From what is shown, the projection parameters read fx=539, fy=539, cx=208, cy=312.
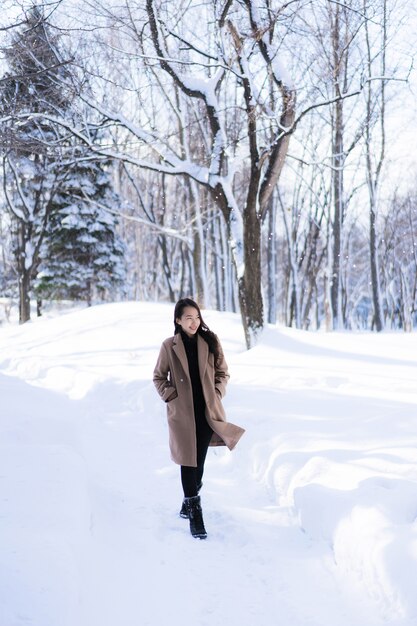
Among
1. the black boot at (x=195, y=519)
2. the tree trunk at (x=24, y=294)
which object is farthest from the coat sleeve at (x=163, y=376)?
the tree trunk at (x=24, y=294)

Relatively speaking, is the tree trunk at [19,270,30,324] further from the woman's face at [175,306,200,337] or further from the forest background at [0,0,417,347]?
the woman's face at [175,306,200,337]

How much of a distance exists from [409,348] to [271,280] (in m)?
13.4

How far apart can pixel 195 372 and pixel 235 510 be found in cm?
131

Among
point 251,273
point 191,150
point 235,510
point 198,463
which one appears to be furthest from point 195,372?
point 191,150

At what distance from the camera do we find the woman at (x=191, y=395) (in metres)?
4.25

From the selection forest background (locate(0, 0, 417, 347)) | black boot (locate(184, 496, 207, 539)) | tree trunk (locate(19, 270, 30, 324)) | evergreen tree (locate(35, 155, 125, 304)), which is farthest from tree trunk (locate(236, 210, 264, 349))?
evergreen tree (locate(35, 155, 125, 304))

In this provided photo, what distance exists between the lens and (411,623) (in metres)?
2.79

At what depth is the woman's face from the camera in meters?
4.29

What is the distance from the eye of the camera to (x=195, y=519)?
4.11 m

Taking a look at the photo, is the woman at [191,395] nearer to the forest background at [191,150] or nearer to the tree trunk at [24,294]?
the forest background at [191,150]

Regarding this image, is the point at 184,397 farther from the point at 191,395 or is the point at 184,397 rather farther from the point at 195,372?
the point at 195,372

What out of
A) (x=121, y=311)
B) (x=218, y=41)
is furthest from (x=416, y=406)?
(x=121, y=311)

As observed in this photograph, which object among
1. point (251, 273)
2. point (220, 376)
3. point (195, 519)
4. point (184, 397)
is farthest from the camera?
point (251, 273)

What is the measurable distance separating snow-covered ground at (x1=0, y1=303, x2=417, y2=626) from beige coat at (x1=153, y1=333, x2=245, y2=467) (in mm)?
653
